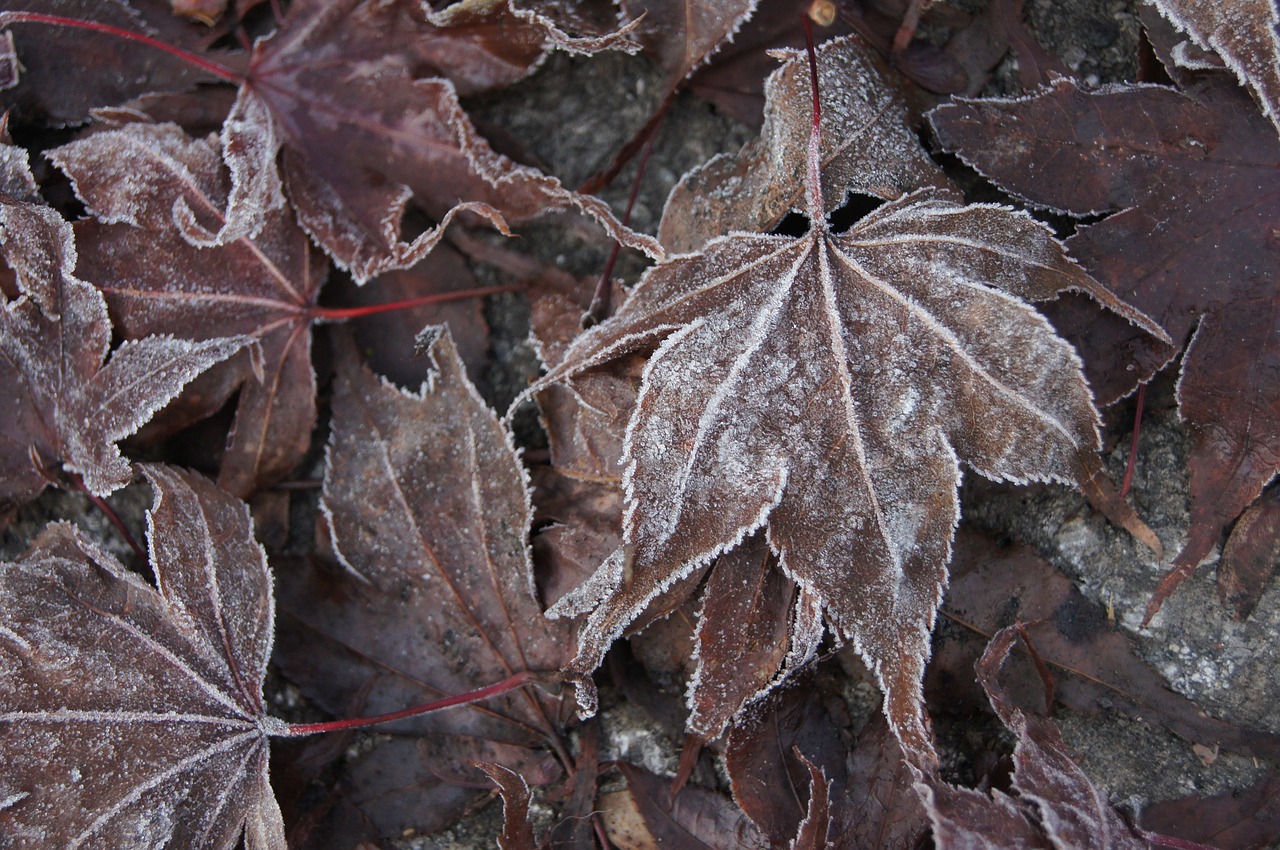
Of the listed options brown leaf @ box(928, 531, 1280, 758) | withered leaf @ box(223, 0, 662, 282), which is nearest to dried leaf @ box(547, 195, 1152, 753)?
brown leaf @ box(928, 531, 1280, 758)

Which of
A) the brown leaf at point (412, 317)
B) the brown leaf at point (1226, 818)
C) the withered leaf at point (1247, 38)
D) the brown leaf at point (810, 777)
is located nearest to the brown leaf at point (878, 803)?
the brown leaf at point (810, 777)

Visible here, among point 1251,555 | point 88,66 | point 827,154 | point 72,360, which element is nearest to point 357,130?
point 88,66

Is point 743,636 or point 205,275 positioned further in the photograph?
point 205,275

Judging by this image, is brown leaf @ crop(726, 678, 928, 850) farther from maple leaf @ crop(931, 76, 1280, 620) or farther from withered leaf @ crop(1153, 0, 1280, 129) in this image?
withered leaf @ crop(1153, 0, 1280, 129)

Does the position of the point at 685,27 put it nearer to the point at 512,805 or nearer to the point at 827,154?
the point at 827,154

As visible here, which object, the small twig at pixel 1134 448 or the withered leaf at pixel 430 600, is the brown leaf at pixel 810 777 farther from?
the small twig at pixel 1134 448

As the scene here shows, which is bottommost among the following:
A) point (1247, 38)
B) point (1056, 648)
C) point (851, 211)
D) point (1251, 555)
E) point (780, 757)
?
point (780, 757)
